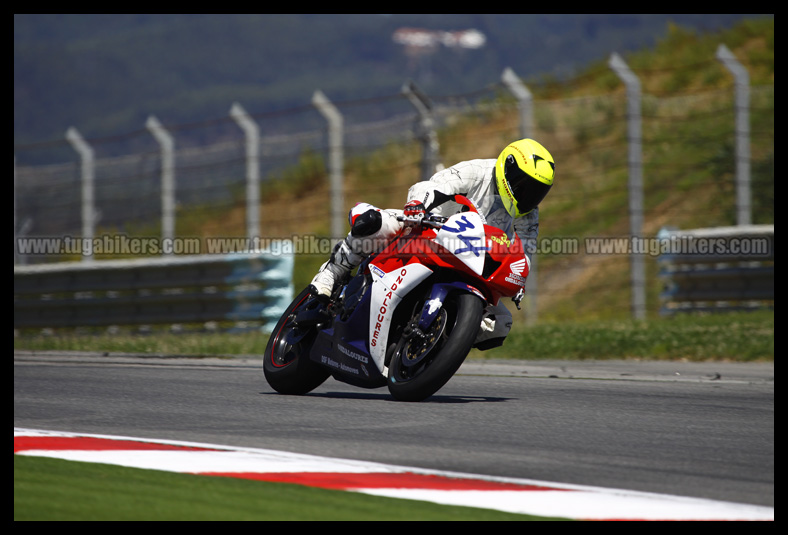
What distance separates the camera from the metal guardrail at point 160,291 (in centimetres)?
1370

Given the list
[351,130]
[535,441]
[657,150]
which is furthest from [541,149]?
[657,150]

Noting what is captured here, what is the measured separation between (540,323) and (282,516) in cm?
1073

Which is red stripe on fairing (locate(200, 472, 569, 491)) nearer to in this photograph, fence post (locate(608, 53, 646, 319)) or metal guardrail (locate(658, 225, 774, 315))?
metal guardrail (locate(658, 225, 774, 315))

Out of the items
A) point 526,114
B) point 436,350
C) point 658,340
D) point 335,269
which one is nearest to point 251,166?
point 526,114

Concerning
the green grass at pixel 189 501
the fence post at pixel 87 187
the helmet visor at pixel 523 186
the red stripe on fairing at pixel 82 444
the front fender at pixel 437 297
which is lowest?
the green grass at pixel 189 501

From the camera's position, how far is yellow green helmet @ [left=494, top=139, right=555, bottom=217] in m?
7.23

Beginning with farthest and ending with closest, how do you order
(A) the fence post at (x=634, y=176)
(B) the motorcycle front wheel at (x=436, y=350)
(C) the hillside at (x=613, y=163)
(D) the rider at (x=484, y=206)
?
(C) the hillside at (x=613, y=163) → (A) the fence post at (x=634, y=176) → (D) the rider at (x=484, y=206) → (B) the motorcycle front wheel at (x=436, y=350)

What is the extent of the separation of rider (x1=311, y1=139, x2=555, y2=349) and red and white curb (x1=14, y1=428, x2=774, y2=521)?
6.91 ft

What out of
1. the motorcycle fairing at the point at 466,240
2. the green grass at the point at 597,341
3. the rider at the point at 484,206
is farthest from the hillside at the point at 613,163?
the motorcycle fairing at the point at 466,240

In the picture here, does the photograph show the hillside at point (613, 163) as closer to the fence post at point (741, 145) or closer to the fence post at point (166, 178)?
the fence post at point (741, 145)

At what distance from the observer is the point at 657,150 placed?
84.7 ft

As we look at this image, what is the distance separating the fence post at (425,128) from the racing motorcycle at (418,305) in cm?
692

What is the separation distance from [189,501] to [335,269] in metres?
3.45
